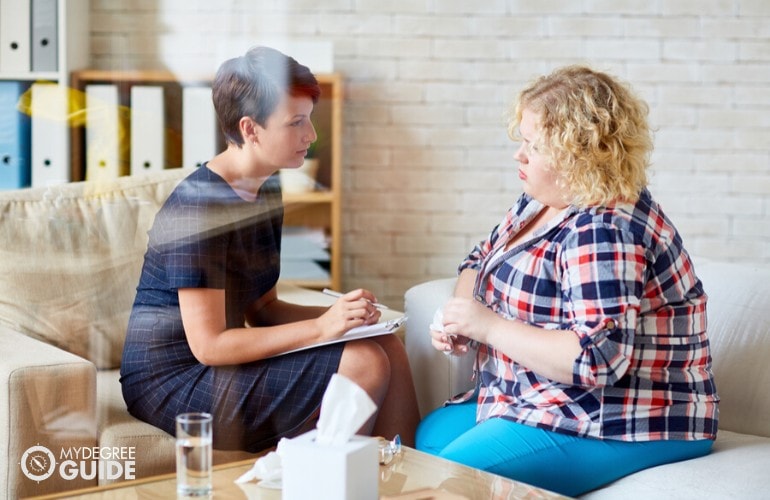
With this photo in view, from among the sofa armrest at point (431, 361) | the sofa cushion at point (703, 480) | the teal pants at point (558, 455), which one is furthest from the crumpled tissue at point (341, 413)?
the sofa armrest at point (431, 361)

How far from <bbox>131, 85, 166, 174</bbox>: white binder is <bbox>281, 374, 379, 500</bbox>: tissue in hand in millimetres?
619

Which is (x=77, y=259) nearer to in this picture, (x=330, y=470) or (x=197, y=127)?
(x=197, y=127)

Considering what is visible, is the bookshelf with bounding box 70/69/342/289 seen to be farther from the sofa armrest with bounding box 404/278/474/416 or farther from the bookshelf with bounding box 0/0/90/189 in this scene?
the sofa armrest with bounding box 404/278/474/416

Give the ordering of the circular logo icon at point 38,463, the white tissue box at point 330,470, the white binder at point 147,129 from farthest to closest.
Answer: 1. the white binder at point 147,129
2. the circular logo icon at point 38,463
3. the white tissue box at point 330,470

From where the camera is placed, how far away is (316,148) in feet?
5.43

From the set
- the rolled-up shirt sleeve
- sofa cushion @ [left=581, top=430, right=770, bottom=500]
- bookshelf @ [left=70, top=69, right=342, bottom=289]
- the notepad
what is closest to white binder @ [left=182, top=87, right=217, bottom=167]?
bookshelf @ [left=70, top=69, right=342, bottom=289]

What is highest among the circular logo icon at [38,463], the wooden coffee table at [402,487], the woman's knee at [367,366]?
the woman's knee at [367,366]

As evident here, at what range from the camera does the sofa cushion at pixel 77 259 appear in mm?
1415

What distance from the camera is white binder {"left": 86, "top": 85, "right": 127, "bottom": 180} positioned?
1478 millimetres

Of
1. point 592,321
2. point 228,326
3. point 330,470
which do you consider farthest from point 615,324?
point 228,326

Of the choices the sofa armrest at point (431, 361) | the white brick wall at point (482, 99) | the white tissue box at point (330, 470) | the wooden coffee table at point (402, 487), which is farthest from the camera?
the white brick wall at point (482, 99)

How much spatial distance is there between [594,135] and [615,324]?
27 cm

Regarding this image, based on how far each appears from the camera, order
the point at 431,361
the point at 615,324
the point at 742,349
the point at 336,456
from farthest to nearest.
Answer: the point at 431,361
the point at 742,349
the point at 615,324
the point at 336,456

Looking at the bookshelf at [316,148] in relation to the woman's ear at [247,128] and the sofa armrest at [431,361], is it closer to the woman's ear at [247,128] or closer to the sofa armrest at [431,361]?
the woman's ear at [247,128]
